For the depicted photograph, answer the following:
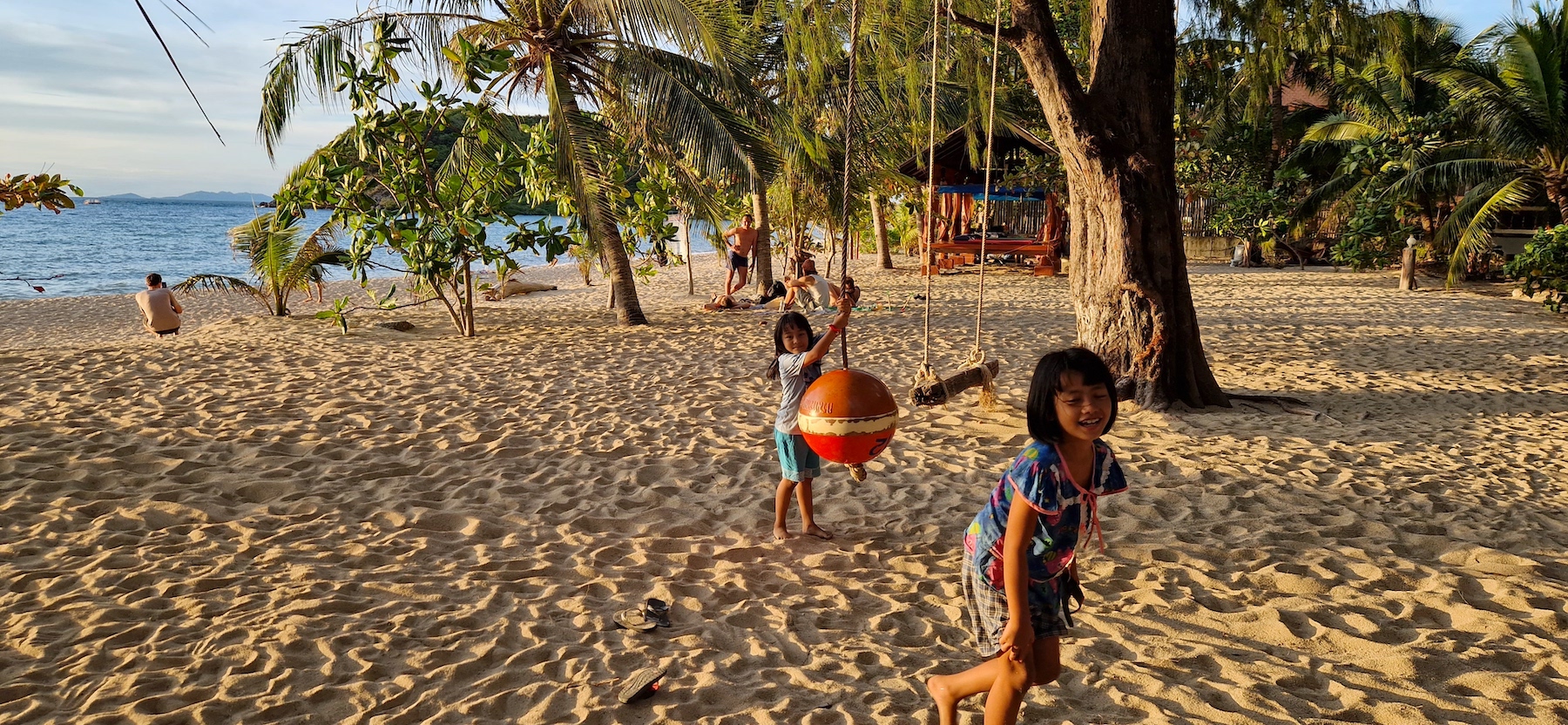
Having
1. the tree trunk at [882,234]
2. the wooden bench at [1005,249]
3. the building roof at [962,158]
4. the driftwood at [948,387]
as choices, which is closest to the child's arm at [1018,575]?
the driftwood at [948,387]

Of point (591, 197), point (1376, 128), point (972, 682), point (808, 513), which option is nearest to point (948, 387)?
point (808, 513)

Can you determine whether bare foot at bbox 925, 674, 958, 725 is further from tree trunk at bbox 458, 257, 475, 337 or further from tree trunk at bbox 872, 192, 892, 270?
tree trunk at bbox 872, 192, 892, 270

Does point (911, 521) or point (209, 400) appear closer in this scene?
point (911, 521)

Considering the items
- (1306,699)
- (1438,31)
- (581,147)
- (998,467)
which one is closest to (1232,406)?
(998,467)

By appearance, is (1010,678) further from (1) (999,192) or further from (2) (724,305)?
(1) (999,192)

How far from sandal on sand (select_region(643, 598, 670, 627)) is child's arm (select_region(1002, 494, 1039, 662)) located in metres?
1.59

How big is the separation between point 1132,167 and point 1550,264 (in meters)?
8.53

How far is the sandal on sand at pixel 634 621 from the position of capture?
11.3 feet

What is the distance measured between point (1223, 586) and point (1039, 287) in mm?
12175

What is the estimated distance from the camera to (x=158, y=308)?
35.8ft

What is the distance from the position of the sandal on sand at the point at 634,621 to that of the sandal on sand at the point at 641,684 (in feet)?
1.05

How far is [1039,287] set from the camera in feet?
51.0

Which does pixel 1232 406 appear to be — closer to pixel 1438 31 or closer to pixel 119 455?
pixel 119 455

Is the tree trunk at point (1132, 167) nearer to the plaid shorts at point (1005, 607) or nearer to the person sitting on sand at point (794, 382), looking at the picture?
the person sitting on sand at point (794, 382)
